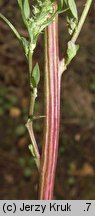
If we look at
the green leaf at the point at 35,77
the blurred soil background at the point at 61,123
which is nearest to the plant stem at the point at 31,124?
the green leaf at the point at 35,77

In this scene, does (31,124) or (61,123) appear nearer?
(31,124)

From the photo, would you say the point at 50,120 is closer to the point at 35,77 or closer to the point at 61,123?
the point at 35,77

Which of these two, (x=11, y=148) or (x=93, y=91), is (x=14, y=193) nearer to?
(x=11, y=148)

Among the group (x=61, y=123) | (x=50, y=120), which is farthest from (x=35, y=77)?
(x=61, y=123)

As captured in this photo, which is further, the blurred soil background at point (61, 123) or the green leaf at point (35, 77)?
the blurred soil background at point (61, 123)

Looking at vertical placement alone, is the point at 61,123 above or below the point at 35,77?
below

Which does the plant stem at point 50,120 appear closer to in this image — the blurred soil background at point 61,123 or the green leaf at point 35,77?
the green leaf at point 35,77
